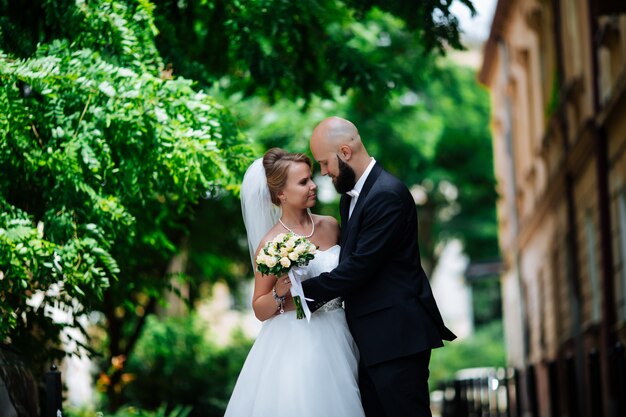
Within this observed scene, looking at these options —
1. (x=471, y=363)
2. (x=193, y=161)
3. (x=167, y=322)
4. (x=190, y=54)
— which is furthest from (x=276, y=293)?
(x=471, y=363)

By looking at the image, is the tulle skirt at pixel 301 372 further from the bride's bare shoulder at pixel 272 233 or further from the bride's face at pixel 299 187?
the bride's face at pixel 299 187

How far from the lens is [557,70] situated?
20766mm

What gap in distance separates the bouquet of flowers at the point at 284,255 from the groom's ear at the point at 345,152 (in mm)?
558

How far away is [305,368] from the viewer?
659 cm

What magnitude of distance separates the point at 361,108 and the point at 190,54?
716 centimetres

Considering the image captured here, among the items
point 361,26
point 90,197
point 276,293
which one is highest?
point 361,26

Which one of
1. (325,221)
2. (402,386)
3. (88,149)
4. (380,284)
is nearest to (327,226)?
(325,221)

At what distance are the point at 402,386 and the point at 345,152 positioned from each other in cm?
139

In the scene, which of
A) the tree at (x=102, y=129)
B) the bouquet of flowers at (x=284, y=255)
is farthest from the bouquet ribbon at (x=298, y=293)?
the tree at (x=102, y=129)

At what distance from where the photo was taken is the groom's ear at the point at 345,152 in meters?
6.52

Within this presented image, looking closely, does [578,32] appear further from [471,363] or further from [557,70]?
[471,363]

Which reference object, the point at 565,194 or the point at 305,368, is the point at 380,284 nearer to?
the point at 305,368

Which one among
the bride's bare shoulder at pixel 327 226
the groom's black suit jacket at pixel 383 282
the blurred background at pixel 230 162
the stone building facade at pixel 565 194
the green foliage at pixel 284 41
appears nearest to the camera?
the groom's black suit jacket at pixel 383 282

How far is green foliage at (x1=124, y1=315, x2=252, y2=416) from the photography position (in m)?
15.9
